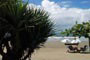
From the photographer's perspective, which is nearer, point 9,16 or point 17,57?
point 9,16

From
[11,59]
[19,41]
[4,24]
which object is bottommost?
[11,59]

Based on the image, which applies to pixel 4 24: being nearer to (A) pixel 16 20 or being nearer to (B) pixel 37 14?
(A) pixel 16 20

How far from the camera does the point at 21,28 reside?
9.36 metres

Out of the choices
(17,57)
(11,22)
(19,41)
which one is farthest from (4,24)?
(17,57)

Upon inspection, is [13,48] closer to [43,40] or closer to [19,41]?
[19,41]

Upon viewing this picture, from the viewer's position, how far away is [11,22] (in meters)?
9.23

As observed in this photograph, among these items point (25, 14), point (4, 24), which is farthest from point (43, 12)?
point (4, 24)

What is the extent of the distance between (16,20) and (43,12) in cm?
140

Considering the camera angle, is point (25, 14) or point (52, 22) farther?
point (52, 22)

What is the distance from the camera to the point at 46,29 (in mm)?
10156

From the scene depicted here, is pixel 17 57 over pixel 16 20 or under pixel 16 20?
under

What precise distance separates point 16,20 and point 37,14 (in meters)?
1.06

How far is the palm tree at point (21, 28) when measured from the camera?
920cm

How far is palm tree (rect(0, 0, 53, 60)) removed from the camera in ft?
30.2
